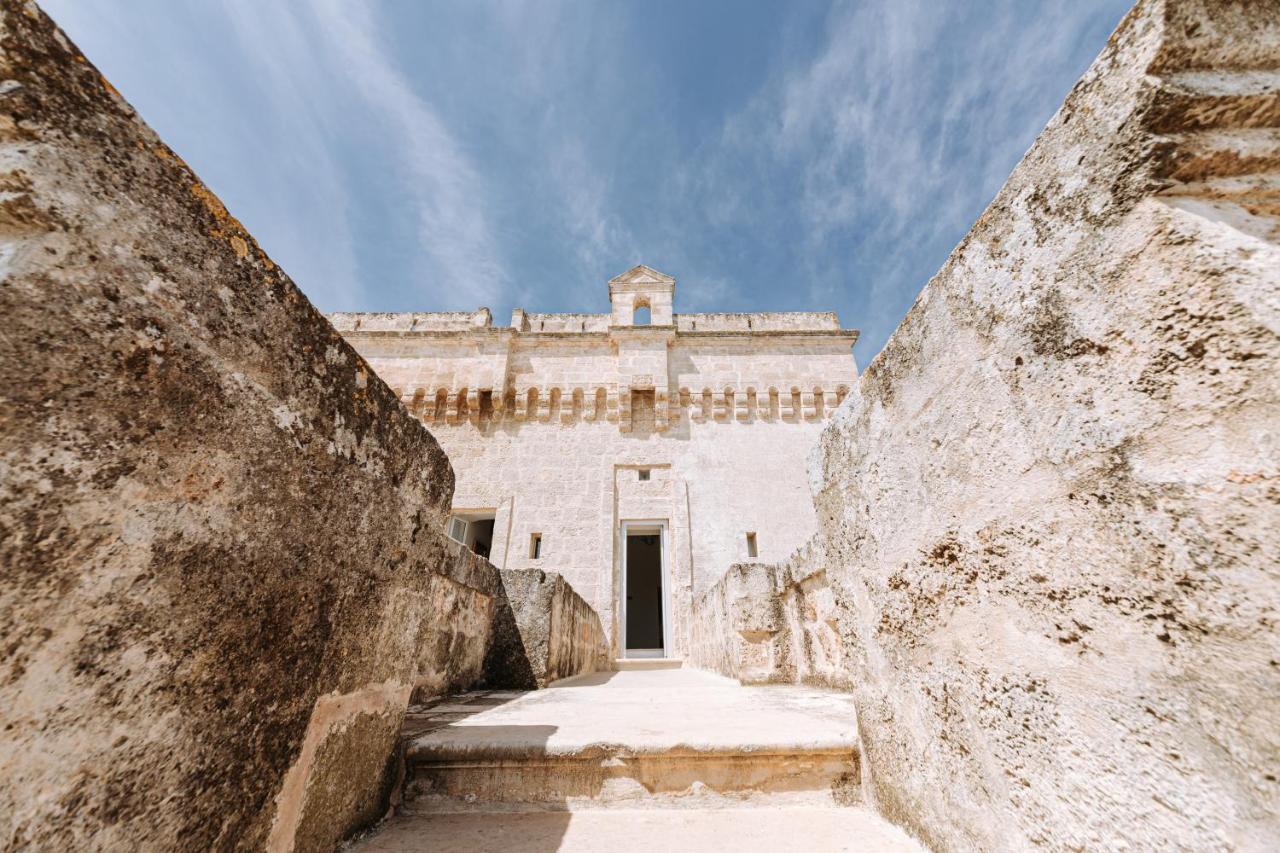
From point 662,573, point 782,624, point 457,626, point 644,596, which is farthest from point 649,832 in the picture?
point 644,596

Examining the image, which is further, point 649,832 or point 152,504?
point 649,832

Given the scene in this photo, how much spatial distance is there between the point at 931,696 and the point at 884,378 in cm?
82

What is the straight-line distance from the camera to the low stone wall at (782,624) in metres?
3.30

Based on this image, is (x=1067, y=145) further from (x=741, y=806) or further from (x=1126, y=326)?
(x=741, y=806)

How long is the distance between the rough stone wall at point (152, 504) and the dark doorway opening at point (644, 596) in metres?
13.1

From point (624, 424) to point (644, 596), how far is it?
6.76 metres

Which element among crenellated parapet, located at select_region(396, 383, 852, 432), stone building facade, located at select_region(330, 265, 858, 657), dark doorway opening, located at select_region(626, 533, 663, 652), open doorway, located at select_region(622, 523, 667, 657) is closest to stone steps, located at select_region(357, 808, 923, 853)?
stone building facade, located at select_region(330, 265, 858, 657)

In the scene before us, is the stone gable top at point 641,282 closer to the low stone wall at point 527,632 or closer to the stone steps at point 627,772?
the low stone wall at point 527,632

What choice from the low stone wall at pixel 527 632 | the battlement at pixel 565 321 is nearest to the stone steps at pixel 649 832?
the low stone wall at pixel 527 632

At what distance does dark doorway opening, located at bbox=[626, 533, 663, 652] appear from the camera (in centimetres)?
1405

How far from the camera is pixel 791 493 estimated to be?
30.5 feet

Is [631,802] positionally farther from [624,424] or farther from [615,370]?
[615,370]

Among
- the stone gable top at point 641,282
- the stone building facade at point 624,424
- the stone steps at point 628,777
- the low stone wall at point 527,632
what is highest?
the stone gable top at point 641,282

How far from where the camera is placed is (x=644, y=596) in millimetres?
14414
